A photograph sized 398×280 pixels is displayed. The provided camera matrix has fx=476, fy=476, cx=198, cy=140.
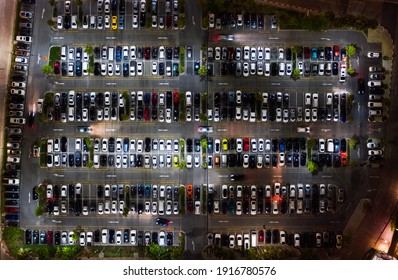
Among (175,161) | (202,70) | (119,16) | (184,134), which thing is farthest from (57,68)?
(175,161)

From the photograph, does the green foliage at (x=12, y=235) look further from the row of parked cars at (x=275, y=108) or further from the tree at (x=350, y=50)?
the tree at (x=350, y=50)

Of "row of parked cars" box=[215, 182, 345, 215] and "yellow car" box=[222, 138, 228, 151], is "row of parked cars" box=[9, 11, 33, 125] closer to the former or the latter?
"yellow car" box=[222, 138, 228, 151]

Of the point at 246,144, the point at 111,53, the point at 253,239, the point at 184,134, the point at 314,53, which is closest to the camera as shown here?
the point at 253,239

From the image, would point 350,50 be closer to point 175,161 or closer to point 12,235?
point 175,161

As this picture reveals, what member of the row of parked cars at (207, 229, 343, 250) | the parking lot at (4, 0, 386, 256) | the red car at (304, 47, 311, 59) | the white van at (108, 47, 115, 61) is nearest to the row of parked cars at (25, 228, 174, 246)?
the parking lot at (4, 0, 386, 256)

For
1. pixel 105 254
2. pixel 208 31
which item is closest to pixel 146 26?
pixel 208 31
